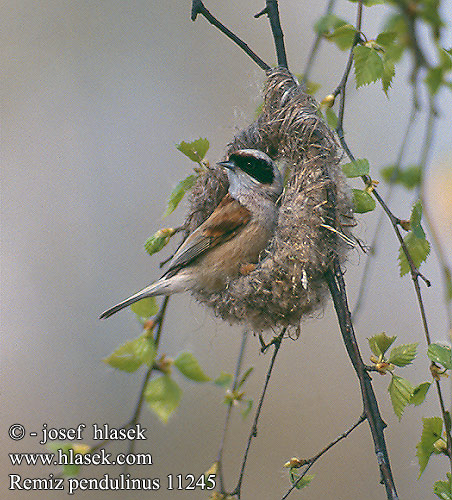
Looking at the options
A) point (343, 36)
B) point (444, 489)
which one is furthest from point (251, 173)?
point (444, 489)

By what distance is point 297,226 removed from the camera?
69.6 inches

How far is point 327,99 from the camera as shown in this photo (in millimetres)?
1782

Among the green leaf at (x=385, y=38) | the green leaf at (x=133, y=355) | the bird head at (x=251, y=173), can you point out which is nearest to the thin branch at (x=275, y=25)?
the bird head at (x=251, y=173)

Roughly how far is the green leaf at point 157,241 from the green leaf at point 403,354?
0.73 m

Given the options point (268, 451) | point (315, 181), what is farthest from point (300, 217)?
point (268, 451)

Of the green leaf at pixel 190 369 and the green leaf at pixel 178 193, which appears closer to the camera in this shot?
the green leaf at pixel 190 369

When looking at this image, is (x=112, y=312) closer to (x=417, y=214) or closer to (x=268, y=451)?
(x=417, y=214)

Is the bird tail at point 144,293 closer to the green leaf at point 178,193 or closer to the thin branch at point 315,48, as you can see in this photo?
the green leaf at point 178,193

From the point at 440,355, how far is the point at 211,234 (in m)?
0.90

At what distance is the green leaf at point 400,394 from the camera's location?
1.41 metres

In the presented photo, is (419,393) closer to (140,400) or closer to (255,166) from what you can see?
(140,400)

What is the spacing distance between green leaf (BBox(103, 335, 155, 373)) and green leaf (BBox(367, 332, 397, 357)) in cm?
60

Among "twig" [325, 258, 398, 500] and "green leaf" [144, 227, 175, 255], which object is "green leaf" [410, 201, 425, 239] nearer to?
"twig" [325, 258, 398, 500]

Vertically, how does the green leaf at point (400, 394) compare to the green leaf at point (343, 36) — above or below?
below
